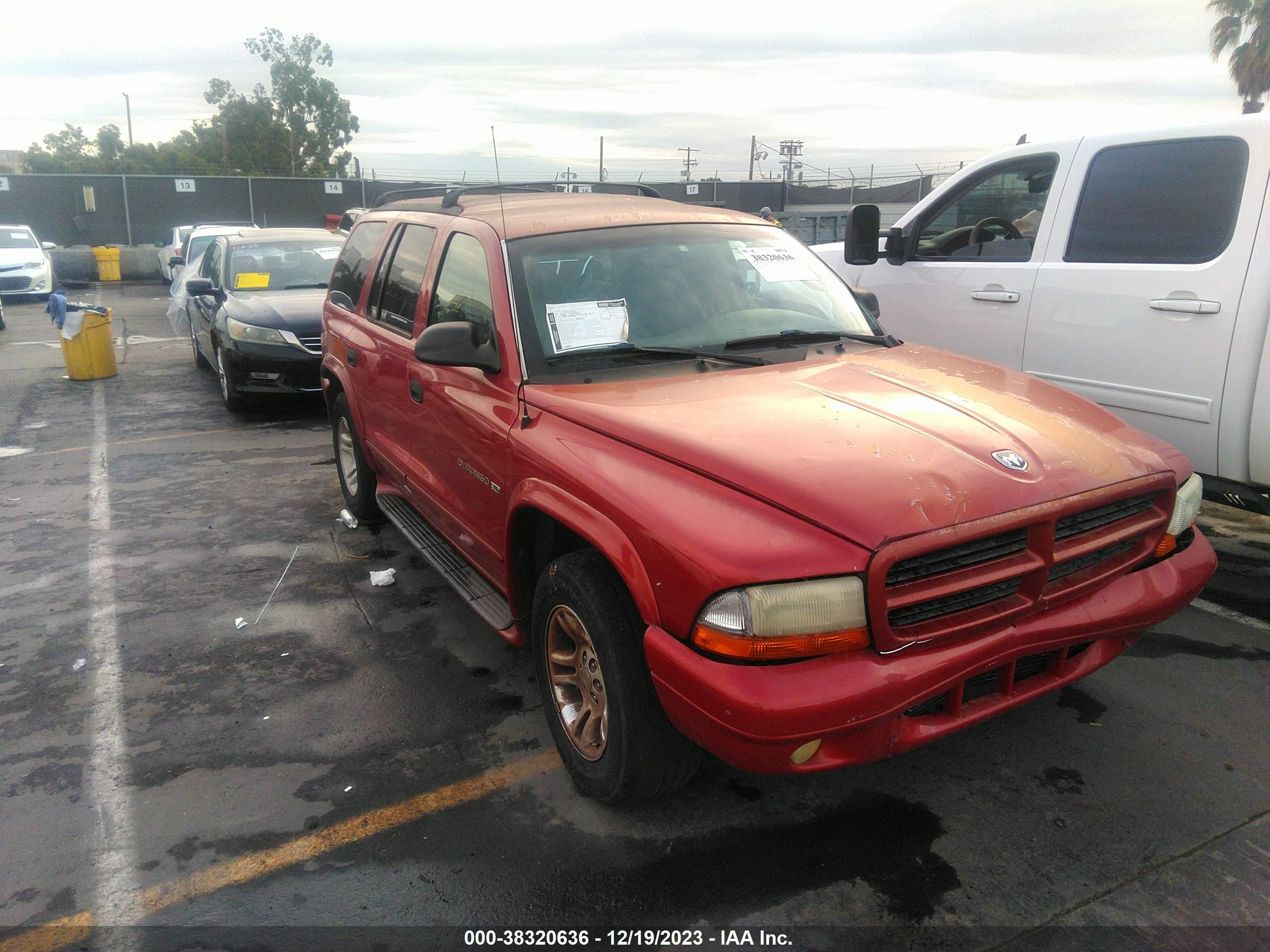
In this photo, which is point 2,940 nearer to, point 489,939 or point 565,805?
point 489,939

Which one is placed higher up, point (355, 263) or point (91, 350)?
point (355, 263)

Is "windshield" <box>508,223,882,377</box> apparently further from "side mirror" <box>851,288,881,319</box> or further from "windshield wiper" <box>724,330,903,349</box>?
"side mirror" <box>851,288,881,319</box>

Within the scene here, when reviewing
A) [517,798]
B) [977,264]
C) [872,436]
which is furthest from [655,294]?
[977,264]

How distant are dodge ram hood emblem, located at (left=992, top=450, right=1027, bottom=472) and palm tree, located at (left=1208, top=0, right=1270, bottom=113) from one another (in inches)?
956

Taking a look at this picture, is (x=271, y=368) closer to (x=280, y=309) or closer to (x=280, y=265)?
(x=280, y=309)

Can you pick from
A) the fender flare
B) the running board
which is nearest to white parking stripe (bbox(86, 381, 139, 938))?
the running board

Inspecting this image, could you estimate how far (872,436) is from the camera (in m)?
2.64

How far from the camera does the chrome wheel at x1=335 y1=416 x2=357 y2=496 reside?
560 centimetres

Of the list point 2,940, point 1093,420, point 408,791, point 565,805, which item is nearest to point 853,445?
point 1093,420

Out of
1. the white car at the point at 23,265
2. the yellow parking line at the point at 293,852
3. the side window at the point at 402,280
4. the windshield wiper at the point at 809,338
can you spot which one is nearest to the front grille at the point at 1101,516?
the windshield wiper at the point at 809,338

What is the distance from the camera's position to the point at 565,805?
301 centimetres

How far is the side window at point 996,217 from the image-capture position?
505cm

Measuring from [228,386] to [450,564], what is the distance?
5.96 meters

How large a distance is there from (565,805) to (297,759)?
1.04 metres
